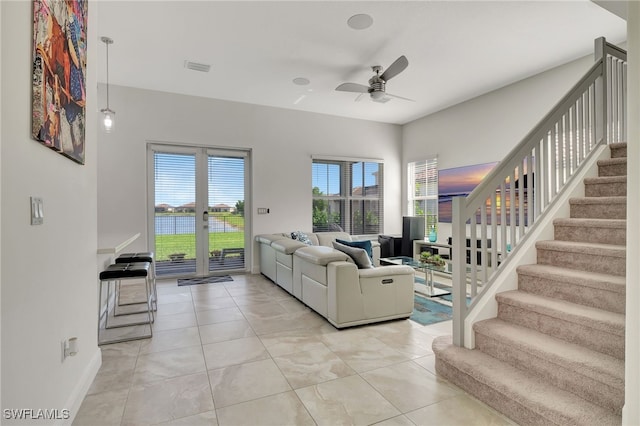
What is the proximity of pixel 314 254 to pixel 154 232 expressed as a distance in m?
3.42

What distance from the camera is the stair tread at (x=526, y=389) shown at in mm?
1532

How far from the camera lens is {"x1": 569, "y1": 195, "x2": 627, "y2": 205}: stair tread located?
244 centimetres

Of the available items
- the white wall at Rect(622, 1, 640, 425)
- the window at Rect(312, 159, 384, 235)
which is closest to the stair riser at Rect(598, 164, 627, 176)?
the white wall at Rect(622, 1, 640, 425)

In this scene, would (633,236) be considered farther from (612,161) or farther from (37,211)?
(37,211)

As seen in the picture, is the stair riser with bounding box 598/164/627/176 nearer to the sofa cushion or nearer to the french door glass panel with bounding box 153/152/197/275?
the sofa cushion

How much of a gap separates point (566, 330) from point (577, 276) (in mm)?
383

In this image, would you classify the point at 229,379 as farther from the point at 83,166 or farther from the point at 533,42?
the point at 533,42

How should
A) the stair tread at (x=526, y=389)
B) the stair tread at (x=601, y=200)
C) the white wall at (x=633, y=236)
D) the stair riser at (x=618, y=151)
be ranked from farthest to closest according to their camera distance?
the stair riser at (x=618, y=151), the stair tread at (x=601, y=200), the stair tread at (x=526, y=389), the white wall at (x=633, y=236)

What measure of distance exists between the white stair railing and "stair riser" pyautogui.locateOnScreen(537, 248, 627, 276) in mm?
213

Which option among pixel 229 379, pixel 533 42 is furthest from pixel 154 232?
pixel 533 42

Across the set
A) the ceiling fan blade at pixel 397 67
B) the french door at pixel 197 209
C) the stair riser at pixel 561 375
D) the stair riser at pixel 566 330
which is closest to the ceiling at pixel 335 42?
the ceiling fan blade at pixel 397 67

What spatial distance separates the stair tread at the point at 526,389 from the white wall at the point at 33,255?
2.25 meters

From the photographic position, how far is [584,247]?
2.25m

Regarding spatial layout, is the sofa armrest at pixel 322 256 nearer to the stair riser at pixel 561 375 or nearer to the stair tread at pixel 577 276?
the stair riser at pixel 561 375
